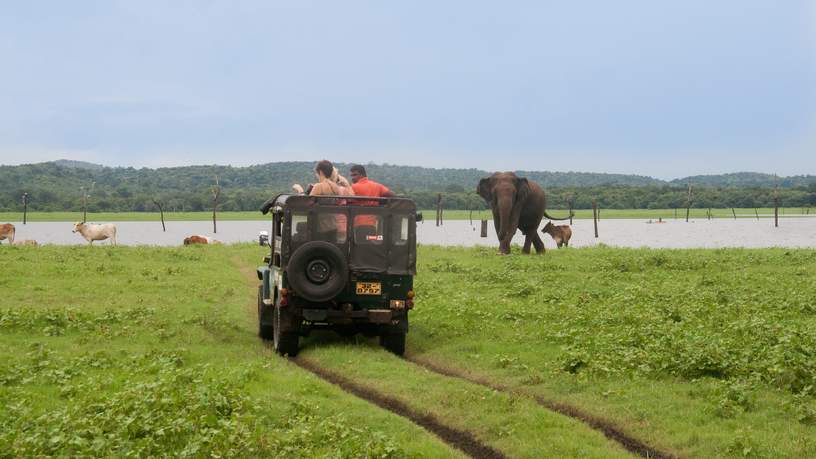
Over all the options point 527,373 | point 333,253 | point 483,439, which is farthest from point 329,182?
point 483,439

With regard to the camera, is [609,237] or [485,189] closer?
[485,189]

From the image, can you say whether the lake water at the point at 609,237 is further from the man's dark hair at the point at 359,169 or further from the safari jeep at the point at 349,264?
the safari jeep at the point at 349,264

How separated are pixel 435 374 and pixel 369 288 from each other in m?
2.30

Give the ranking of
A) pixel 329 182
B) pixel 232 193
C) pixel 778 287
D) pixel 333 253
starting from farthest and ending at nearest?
pixel 232 193, pixel 778 287, pixel 329 182, pixel 333 253

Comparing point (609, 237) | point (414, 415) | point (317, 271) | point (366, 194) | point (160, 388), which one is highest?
point (366, 194)

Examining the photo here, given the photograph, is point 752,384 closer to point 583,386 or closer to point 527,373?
point 583,386

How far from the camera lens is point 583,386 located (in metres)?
13.1

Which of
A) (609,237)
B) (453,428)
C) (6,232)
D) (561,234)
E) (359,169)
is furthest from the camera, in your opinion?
(609,237)

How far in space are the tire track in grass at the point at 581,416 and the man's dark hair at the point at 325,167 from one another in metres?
3.88

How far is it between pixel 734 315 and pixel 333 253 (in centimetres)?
836

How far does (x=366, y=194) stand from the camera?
17.0 metres

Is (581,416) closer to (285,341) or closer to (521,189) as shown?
(285,341)

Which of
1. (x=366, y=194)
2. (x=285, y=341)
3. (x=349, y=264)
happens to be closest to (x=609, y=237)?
(x=366, y=194)

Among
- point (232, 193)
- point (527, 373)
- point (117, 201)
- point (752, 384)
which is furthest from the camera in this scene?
point (232, 193)
